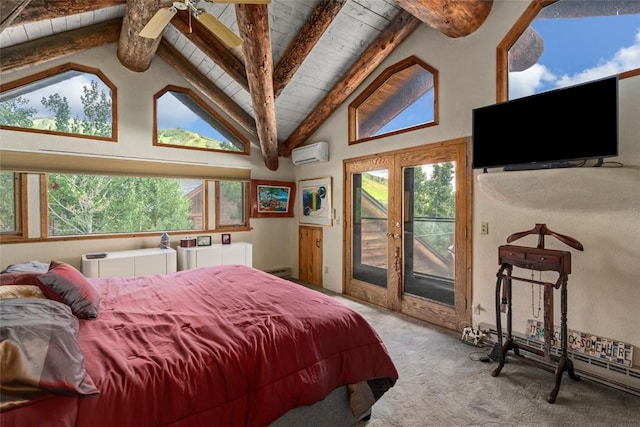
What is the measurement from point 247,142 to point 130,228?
2.16 metres

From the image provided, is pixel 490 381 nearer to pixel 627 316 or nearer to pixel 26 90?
pixel 627 316

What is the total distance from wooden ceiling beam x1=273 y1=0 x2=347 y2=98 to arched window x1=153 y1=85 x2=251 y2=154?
4.77 ft

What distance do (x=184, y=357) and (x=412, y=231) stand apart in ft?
9.51

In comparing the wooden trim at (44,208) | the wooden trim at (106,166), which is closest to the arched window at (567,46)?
the wooden trim at (106,166)

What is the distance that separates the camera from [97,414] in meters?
1.16

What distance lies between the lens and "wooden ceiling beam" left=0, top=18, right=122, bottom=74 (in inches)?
129

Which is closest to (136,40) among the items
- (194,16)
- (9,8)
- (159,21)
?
(159,21)

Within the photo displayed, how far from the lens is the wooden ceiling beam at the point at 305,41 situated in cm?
323

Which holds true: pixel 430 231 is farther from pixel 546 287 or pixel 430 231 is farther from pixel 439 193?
pixel 546 287

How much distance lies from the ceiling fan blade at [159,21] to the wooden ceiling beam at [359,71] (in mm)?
2364

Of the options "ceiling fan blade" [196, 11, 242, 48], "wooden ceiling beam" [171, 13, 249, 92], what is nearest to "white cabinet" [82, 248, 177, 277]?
"wooden ceiling beam" [171, 13, 249, 92]

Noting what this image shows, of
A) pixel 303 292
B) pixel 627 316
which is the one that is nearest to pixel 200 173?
pixel 303 292

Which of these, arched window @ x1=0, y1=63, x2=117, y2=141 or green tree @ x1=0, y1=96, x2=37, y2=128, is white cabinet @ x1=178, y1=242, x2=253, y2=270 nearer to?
arched window @ x1=0, y1=63, x2=117, y2=141

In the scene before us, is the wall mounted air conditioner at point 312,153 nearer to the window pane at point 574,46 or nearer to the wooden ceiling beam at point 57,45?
the window pane at point 574,46
